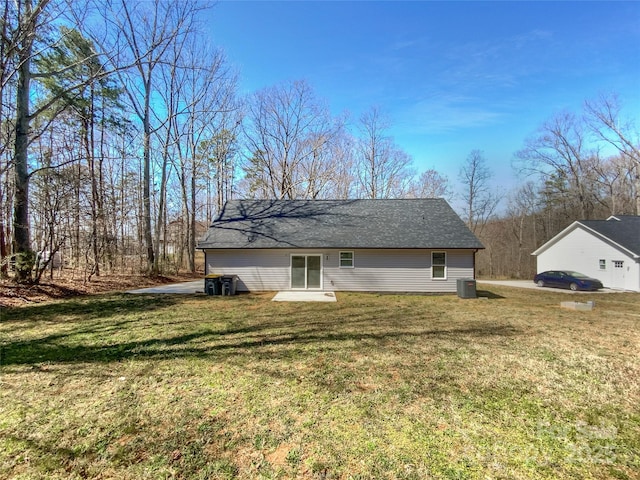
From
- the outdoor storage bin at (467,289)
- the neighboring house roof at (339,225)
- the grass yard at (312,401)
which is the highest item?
the neighboring house roof at (339,225)

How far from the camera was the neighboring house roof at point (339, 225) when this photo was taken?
13750 millimetres

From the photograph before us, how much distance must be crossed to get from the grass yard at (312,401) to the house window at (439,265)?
20.7 ft

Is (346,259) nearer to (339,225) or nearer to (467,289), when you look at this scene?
(339,225)

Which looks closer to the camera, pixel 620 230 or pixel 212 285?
pixel 212 285

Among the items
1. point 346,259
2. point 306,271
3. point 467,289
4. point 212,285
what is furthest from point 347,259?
point 212,285

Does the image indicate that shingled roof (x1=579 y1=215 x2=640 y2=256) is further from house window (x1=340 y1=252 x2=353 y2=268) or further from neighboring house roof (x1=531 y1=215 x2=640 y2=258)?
house window (x1=340 y1=252 x2=353 y2=268)

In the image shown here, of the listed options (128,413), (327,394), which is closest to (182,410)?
(128,413)

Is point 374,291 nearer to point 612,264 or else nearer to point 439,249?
point 439,249

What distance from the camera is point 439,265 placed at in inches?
543

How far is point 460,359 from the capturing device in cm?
531

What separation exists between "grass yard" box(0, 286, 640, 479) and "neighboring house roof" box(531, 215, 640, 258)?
631 inches

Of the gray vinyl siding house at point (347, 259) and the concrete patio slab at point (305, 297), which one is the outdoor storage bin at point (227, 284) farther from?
the concrete patio slab at point (305, 297)

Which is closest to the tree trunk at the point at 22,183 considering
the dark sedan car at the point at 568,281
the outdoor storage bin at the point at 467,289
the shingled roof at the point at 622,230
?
the outdoor storage bin at the point at 467,289

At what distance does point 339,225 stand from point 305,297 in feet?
14.9
